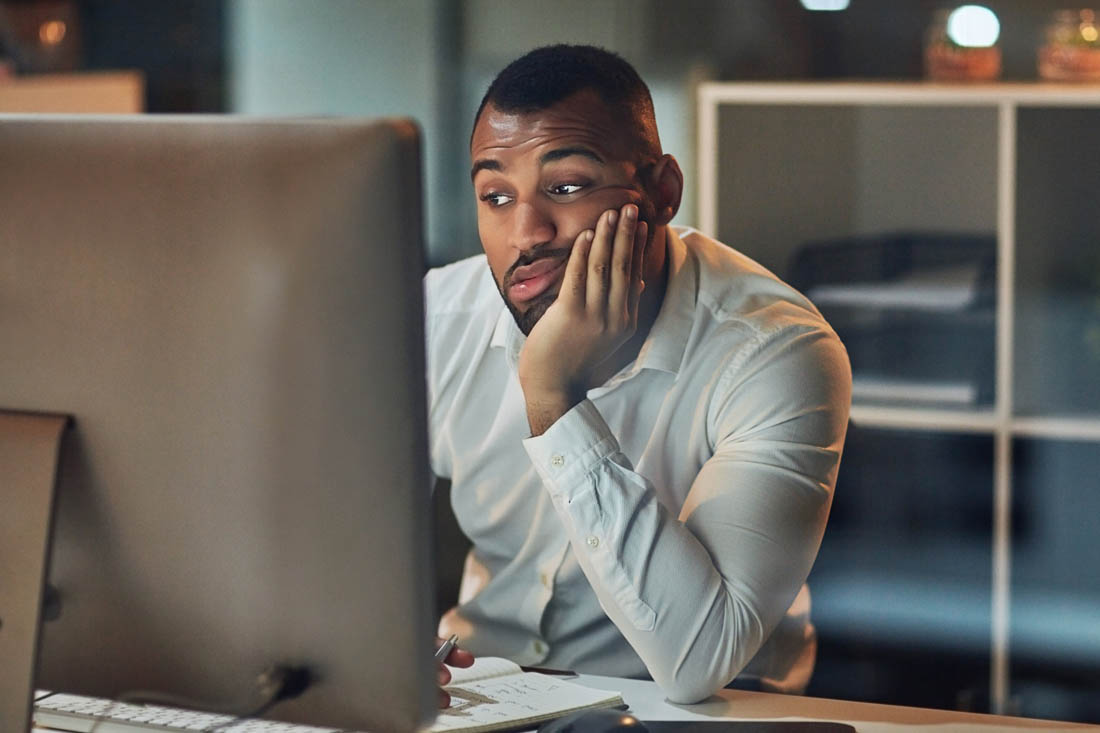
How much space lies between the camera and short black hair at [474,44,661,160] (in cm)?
161

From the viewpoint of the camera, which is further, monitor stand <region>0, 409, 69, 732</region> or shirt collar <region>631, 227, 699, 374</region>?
shirt collar <region>631, 227, 699, 374</region>

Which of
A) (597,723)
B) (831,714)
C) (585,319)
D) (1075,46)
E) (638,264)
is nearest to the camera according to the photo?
(597,723)

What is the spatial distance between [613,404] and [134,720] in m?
A: 0.74

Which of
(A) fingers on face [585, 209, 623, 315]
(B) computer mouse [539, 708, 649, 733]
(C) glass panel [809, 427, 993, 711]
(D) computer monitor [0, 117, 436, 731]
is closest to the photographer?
(D) computer monitor [0, 117, 436, 731]

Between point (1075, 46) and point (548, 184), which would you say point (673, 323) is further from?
point (1075, 46)

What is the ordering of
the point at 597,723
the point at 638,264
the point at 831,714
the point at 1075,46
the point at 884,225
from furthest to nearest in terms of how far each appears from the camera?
the point at 884,225 → the point at 1075,46 → the point at 638,264 → the point at 831,714 → the point at 597,723

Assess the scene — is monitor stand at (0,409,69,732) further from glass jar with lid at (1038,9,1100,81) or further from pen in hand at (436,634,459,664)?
glass jar with lid at (1038,9,1100,81)

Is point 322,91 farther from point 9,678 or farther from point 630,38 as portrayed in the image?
point 9,678

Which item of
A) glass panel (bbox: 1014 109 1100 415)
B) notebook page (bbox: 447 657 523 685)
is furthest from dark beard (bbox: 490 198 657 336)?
glass panel (bbox: 1014 109 1100 415)

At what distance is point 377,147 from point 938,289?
5.78 feet

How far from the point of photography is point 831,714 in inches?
45.3

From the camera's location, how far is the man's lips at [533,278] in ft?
5.19

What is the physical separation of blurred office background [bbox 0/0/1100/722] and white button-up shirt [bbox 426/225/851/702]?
69 cm

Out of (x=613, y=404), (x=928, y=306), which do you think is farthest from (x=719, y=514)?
(x=928, y=306)
